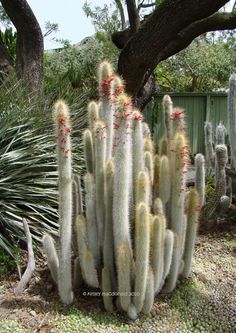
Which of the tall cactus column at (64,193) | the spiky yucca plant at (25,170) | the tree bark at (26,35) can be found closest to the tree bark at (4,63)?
the tree bark at (26,35)

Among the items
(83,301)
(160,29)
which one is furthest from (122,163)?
(160,29)

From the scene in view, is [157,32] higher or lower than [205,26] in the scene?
lower

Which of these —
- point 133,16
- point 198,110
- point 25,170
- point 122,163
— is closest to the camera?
point 122,163

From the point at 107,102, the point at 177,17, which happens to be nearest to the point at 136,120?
the point at 107,102

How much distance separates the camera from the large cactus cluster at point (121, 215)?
291 cm

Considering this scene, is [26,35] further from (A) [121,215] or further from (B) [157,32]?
(A) [121,215]

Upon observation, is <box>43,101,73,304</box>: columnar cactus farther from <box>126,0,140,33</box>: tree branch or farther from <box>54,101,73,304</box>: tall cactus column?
<box>126,0,140,33</box>: tree branch

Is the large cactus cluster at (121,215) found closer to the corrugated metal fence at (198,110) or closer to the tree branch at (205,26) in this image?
the tree branch at (205,26)

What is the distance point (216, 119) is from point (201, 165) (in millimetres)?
9984

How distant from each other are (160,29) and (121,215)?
4650mm

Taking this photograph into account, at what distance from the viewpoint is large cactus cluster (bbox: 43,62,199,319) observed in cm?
291

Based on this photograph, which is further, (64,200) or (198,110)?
(198,110)

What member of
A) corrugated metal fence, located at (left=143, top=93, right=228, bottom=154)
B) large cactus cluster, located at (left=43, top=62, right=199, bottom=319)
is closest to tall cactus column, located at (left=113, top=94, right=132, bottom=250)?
large cactus cluster, located at (left=43, top=62, right=199, bottom=319)

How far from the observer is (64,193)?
118 inches
